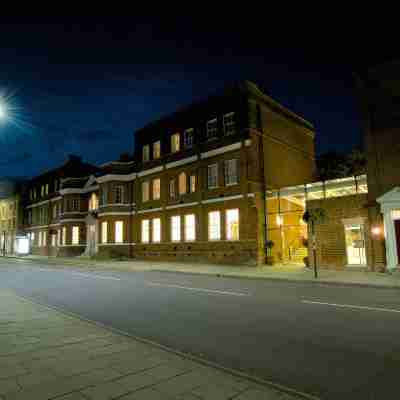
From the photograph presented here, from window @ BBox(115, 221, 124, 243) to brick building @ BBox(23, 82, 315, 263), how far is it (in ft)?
0.20

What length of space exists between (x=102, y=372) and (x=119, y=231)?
106 ft

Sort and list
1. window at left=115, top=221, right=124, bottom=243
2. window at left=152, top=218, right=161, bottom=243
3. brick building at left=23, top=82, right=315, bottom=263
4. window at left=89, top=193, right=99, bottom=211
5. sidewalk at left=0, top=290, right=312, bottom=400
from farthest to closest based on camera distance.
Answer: window at left=89, top=193, right=99, bottom=211 < window at left=115, top=221, right=124, bottom=243 < window at left=152, top=218, right=161, bottom=243 < brick building at left=23, top=82, right=315, bottom=263 < sidewalk at left=0, top=290, right=312, bottom=400

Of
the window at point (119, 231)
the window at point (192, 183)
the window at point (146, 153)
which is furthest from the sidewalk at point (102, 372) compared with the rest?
the window at point (119, 231)

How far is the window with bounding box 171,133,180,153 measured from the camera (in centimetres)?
3228

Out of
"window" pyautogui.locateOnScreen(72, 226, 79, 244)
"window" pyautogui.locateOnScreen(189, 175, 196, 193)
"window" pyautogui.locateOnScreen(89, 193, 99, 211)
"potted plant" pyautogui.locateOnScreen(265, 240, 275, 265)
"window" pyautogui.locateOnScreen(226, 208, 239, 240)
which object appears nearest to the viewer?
"potted plant" pyautogui.locateOnScreen(265, 240, 275, 265)

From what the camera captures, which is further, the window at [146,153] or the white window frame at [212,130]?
the window at [146,153]

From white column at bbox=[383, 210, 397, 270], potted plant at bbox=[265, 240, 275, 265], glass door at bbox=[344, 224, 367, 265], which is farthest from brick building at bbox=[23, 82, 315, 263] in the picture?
white column at bbox=[383, 210, 397, 270]

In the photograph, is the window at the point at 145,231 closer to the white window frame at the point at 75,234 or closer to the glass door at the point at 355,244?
the white window frame at the point at 75,234

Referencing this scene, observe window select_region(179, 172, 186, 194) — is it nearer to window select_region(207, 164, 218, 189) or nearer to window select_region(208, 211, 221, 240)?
window select_region(207, 164, 218, 189)

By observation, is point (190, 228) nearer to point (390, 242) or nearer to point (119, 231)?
point (119, 231)

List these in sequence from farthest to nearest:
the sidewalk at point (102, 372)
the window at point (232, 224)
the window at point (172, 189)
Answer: the window at point (172, 189) → the window at point (232, 224) → the sidewalk at point (102, 372)

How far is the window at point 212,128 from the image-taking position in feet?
94.0

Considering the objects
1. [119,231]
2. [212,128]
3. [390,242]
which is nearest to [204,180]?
[212,128]

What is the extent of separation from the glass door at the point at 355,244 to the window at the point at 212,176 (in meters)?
11.2
